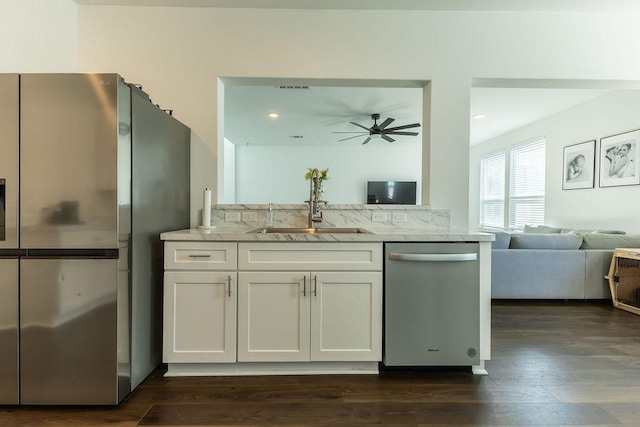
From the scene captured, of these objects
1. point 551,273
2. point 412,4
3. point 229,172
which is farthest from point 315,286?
point 229,172

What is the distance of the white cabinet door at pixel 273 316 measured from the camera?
6.22ft

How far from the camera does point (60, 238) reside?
1.60m

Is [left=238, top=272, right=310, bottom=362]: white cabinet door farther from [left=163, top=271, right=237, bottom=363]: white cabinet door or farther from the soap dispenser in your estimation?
the soap dispenser

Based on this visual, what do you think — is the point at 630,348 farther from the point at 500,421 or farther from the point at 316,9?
the point at 316,9

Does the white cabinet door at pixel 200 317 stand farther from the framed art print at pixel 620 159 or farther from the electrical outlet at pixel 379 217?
the framed art print at pixel 620 159

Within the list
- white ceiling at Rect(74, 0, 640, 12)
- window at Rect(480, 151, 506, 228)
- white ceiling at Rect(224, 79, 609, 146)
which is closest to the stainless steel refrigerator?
white ceiling at Rect(74, 0, 640, 12)

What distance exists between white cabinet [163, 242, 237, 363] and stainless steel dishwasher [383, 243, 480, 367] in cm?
93

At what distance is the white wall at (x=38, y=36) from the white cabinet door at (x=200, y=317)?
5.33 feet

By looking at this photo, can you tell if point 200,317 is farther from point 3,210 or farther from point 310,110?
point 310,110

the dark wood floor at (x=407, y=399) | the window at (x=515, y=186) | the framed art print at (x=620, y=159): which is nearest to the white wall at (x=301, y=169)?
the window at (x=515, y=186)

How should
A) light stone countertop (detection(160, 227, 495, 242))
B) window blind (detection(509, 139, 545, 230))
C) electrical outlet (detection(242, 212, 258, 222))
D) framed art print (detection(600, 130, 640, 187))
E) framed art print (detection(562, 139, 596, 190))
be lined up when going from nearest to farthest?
light stone countertop (detection(160, 227, 495, 242)), electrical outlet (detection(242, 212, 258, 222)), framed art print (detection(600, 130, 640, 187)), framed art print (detection(562, 139, 596, 190)), window blind (detection(509, 139, 545, 230))

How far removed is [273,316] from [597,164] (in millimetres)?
4906

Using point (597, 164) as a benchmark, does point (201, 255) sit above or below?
below

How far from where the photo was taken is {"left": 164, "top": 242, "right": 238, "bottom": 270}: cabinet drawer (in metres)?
1.88
